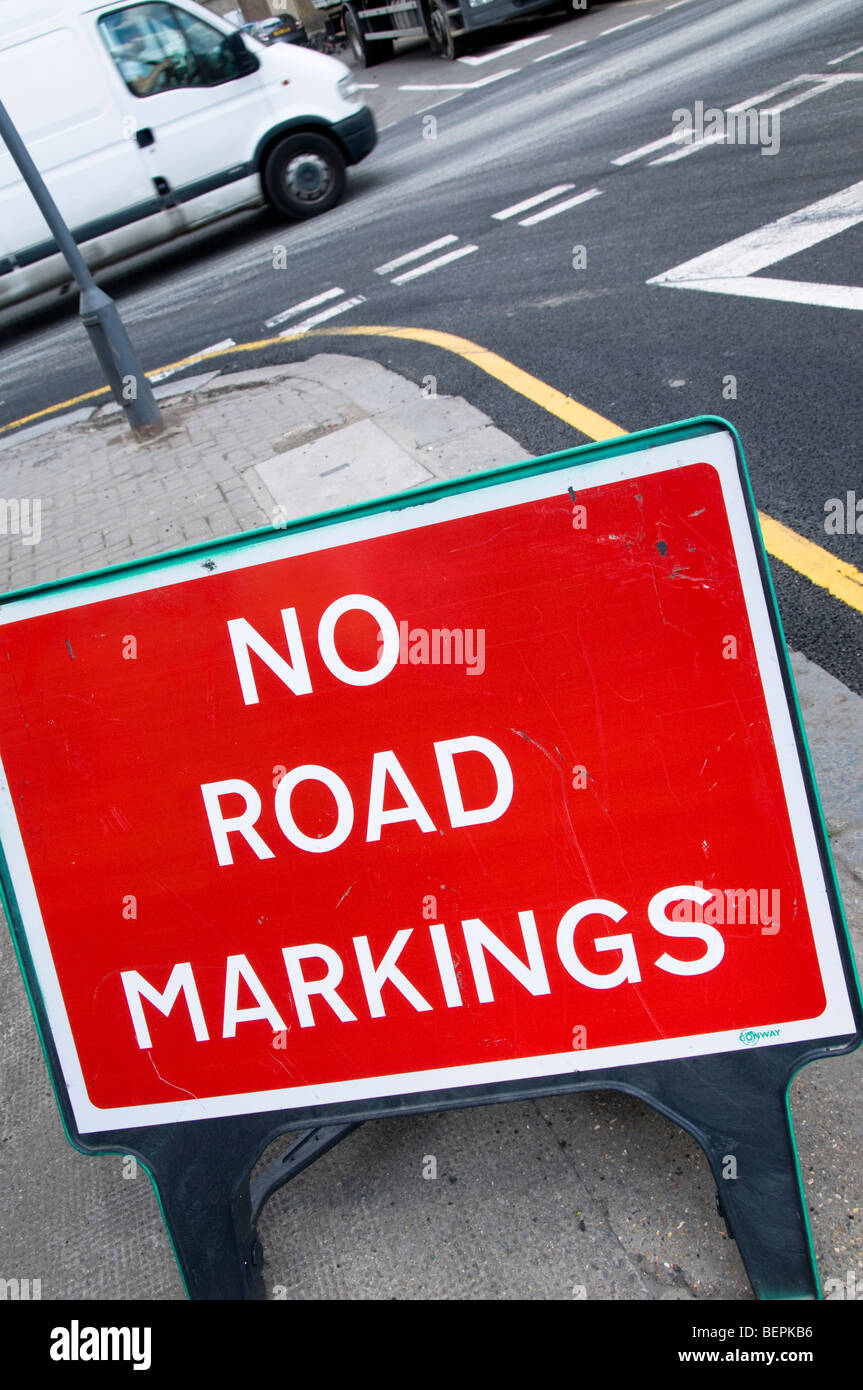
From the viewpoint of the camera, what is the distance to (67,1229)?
2566 mm

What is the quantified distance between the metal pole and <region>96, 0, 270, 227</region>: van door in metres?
4.24

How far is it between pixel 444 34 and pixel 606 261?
44.8ft

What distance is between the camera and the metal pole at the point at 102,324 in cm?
657

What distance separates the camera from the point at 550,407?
6008mm

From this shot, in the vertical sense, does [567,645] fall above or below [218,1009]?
above

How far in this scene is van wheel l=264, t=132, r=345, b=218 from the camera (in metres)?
11.5

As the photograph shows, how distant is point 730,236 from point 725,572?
6.25 meters

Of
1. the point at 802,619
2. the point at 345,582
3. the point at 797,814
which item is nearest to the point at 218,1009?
the point at 345,582

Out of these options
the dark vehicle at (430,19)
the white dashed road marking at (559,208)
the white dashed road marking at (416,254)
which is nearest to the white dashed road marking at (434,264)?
the white dashed road marking at (416,254)

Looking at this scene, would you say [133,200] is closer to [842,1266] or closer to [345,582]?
[345,582]

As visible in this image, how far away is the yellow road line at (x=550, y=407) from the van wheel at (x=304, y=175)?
3.49m

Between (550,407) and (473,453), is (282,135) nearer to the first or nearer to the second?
(550,407)

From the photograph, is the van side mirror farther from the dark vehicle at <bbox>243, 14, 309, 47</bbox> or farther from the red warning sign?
the dark vehicle at <bbox>243, 14, 309, 47</bbox>

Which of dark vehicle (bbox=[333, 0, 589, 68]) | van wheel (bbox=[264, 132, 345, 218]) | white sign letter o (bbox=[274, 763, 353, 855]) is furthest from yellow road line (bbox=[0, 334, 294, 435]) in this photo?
dark vehicle (bbox=[333, 0, 589, 68])
